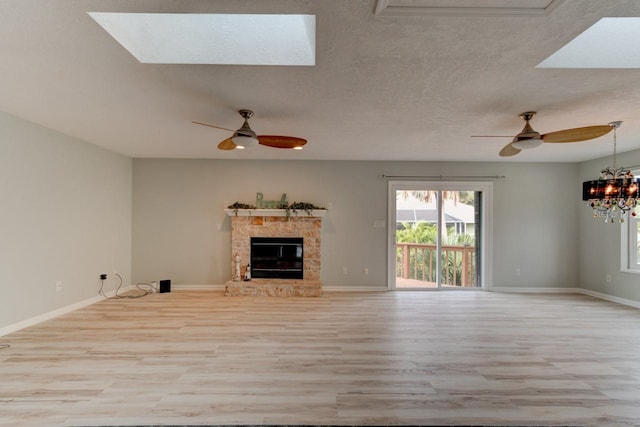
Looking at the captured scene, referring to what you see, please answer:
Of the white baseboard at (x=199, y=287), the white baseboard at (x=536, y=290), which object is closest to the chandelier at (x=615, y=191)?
the white baseboard at (x=536, y=290)

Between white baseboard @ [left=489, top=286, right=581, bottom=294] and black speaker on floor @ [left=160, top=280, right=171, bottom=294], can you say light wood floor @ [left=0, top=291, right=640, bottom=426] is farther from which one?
white baseboard @ [left=489, top=286, right=581, bottom=294]

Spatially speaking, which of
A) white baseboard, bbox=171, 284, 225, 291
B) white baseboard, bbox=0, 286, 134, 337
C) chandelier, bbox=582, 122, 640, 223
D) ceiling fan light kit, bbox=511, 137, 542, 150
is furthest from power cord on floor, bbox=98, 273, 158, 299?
chandelier, bbox=582, 122, 640, 223

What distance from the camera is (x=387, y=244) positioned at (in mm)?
5527

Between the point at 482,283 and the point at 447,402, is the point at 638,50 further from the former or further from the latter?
the point at 482,283

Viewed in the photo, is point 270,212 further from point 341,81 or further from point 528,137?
point 528,137

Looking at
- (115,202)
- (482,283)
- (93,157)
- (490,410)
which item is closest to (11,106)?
(93,157)

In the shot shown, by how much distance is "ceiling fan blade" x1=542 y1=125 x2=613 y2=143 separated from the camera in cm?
270

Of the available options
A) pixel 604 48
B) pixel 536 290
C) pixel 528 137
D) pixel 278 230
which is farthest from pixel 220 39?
pixel 536 290

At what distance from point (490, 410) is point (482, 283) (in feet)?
13.4

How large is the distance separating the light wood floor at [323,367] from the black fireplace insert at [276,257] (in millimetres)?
1252

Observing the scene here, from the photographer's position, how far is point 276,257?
5.53 metres

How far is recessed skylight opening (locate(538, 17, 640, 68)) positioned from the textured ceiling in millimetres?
96

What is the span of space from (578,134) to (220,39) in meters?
3.35

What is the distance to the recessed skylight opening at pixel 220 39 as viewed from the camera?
198 centimetres
